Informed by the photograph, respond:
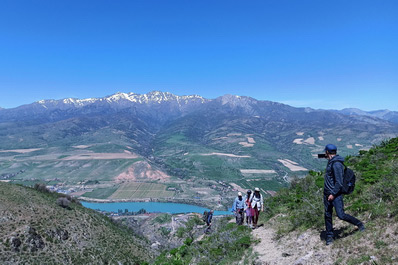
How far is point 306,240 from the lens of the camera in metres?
8.38

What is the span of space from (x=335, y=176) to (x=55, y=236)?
3301cm

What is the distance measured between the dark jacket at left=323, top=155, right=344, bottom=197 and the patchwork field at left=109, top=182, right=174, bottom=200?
14220 cm

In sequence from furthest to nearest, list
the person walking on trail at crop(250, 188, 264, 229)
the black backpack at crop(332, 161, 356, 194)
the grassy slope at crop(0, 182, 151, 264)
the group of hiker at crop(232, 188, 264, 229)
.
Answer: the grassy slope at crop(0, 182, 151, 264), the group of hiker at crop(232, 188, 264, 229), the person walking on trail at crop(250, 188, 264, 229), the black backpack at crop(332, 161, 356, 194)

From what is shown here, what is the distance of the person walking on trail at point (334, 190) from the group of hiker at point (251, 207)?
546cm

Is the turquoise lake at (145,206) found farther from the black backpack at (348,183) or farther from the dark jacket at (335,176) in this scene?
the black backpack at (348,183)

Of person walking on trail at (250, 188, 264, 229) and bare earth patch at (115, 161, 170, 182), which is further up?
person walking on trail at (250, 188, 264, 229)

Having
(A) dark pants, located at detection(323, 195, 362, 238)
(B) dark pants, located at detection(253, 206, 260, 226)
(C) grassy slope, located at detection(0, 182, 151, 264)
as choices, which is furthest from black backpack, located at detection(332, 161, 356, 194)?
(C) grassy slope, located at detection(0, 182, 151, 264)

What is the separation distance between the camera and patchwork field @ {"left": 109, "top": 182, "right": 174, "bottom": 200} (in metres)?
141

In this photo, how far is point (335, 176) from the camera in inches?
257

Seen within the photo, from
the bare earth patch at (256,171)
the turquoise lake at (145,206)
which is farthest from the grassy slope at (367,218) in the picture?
the bare earth patch at (256,171)

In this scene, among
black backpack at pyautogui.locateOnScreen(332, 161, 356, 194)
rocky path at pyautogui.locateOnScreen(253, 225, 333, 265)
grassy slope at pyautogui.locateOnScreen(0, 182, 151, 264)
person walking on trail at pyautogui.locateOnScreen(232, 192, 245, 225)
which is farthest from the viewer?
grassy slope at pyautogui.locateOnScreen(0, 182, 151, 264)

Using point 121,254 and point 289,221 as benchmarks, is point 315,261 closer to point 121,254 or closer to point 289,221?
point 289,221

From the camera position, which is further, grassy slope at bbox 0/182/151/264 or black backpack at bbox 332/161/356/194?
grassy slope at bbox 0/182/151/264

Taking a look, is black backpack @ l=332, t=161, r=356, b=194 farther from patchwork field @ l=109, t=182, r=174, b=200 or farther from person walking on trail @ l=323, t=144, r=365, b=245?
patchwork field @ l=109, t=182, r=174, b=200
